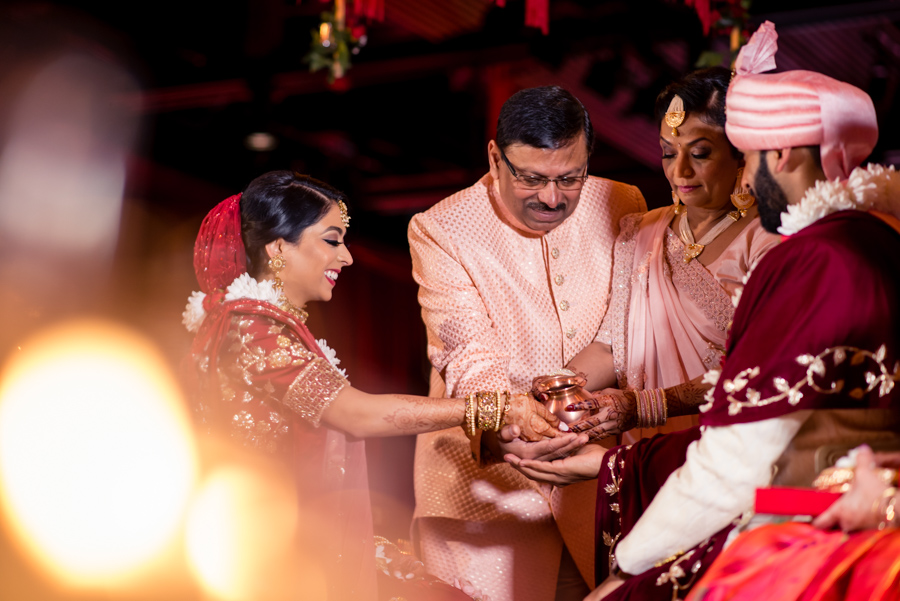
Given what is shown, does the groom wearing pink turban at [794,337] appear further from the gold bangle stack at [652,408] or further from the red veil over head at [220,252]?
the red veil over head at [220,252]

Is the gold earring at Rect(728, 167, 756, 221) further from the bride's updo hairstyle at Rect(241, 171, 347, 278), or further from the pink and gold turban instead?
the bride's updo hairstyle at Rect(241, 171, 347, 278)

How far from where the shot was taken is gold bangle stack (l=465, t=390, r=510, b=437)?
2549 mm

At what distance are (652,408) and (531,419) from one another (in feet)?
1.15

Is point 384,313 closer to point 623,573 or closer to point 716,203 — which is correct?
point 716,203

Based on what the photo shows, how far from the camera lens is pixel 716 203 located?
2623mm

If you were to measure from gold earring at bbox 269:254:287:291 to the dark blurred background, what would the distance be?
2.77 m

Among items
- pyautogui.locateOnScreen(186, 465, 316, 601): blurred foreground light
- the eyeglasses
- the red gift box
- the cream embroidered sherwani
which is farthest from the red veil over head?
the red gift box

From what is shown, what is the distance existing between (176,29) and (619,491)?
5411mm

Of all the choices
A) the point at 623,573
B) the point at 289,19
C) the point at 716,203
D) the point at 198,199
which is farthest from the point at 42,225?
the point at 623,573

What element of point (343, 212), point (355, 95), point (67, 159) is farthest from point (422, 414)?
point (355, 95)

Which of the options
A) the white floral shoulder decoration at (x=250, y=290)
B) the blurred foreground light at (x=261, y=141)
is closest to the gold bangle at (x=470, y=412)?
the white floral shoulder decoration at (x=250, y=290)

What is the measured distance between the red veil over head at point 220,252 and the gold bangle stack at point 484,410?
0.76 meters

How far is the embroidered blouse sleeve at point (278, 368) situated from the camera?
93.6 inches

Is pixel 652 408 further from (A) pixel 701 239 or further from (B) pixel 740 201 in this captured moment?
(B) pixel 740 201
